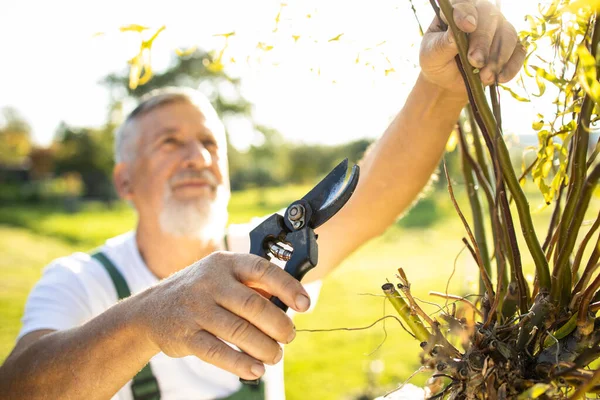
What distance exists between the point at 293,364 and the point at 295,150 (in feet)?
90.8

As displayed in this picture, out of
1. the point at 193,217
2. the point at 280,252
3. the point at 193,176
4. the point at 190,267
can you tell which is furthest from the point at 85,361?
the point at 193,176

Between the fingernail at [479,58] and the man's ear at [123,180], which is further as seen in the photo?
the man's ear at [123,180]

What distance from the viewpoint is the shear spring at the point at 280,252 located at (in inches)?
34.0

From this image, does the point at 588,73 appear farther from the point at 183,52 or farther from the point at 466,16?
the point at 183,52

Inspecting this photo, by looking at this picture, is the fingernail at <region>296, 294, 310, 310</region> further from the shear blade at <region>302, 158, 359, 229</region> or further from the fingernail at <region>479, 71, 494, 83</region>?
the fingernail at <region>479, 71, 494, 83</region>

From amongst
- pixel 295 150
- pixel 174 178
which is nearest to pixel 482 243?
pixel 174 178

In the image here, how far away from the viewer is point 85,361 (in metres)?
1.06

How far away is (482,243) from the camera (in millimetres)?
985

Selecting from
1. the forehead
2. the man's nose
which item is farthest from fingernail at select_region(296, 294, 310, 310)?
the forehead

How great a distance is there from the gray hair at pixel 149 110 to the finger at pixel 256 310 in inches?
68.5

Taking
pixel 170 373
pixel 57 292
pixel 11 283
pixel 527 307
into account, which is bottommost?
pixel 527 307

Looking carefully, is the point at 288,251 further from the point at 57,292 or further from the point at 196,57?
the point at 196,57

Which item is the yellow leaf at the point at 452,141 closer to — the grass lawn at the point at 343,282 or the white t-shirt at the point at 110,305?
the grass lawn at the point at 343,282

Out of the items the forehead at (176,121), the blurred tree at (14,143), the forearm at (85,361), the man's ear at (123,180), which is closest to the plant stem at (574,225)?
the forearm at (85,361)
